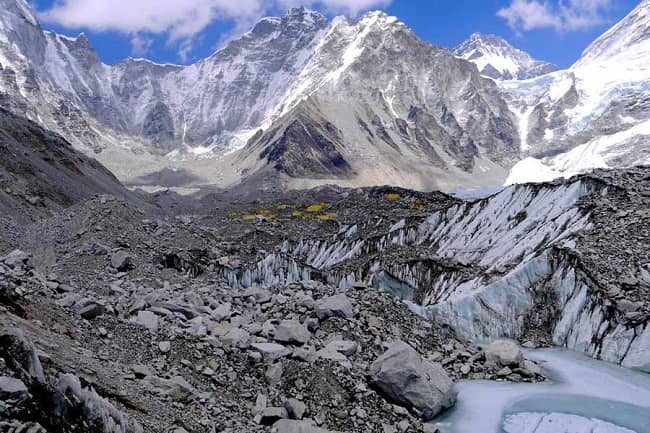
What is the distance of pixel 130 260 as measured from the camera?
26484 millimetres

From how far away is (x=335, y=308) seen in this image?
1716 centimetres

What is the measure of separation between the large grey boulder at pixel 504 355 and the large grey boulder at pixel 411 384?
A: 9.40 ft

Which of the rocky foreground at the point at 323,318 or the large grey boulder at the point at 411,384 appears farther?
the large grey boulder at the point at 411,384

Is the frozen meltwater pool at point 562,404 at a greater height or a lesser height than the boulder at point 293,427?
greater

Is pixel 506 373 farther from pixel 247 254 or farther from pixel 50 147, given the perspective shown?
pixel 50 147

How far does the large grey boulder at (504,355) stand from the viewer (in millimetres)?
16109

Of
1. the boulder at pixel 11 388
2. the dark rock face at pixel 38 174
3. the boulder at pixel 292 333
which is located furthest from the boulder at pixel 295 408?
the dark rock face at pixel 38 174

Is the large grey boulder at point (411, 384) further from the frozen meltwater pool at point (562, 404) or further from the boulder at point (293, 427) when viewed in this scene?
the boulder at point (293, 427)

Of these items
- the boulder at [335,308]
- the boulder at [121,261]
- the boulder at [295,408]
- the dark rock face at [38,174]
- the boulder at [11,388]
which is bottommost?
the boulder at [295,408]

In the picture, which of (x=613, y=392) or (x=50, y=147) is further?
(x=50, y=147)

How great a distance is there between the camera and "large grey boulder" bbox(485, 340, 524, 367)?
16.1 meters

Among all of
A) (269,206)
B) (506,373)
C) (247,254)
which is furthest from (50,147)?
(506,373)

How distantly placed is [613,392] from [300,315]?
884cm

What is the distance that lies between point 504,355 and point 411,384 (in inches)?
163
